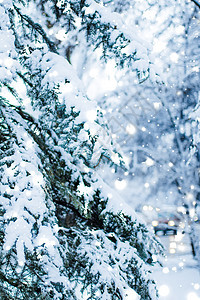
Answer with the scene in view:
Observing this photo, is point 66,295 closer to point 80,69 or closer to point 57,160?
point 57,160

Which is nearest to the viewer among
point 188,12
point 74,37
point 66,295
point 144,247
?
point 66,295

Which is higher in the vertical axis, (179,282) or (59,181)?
(179,282)

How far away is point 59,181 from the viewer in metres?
2.87

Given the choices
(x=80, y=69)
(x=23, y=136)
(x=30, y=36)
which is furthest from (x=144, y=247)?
(x=80, y=69)

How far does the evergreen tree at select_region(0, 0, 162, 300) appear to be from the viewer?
1826mm

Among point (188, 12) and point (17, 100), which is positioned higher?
point (188, 12)

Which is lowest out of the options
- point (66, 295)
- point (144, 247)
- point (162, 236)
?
point (66, 295)

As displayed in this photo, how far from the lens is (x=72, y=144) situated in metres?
2.21

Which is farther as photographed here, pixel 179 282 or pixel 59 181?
pixel 179 282

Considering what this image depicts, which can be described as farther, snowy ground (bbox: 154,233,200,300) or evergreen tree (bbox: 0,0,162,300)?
snowy ground (bbox: 154,233,200,300)

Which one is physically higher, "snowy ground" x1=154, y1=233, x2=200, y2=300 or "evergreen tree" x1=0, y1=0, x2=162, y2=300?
"snowy ground" x1=154, y1=233, x2=200, y2=300

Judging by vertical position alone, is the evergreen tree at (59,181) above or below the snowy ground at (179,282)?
below

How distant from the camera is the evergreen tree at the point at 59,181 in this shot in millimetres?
1826

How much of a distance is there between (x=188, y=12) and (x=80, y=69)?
3020 mm
